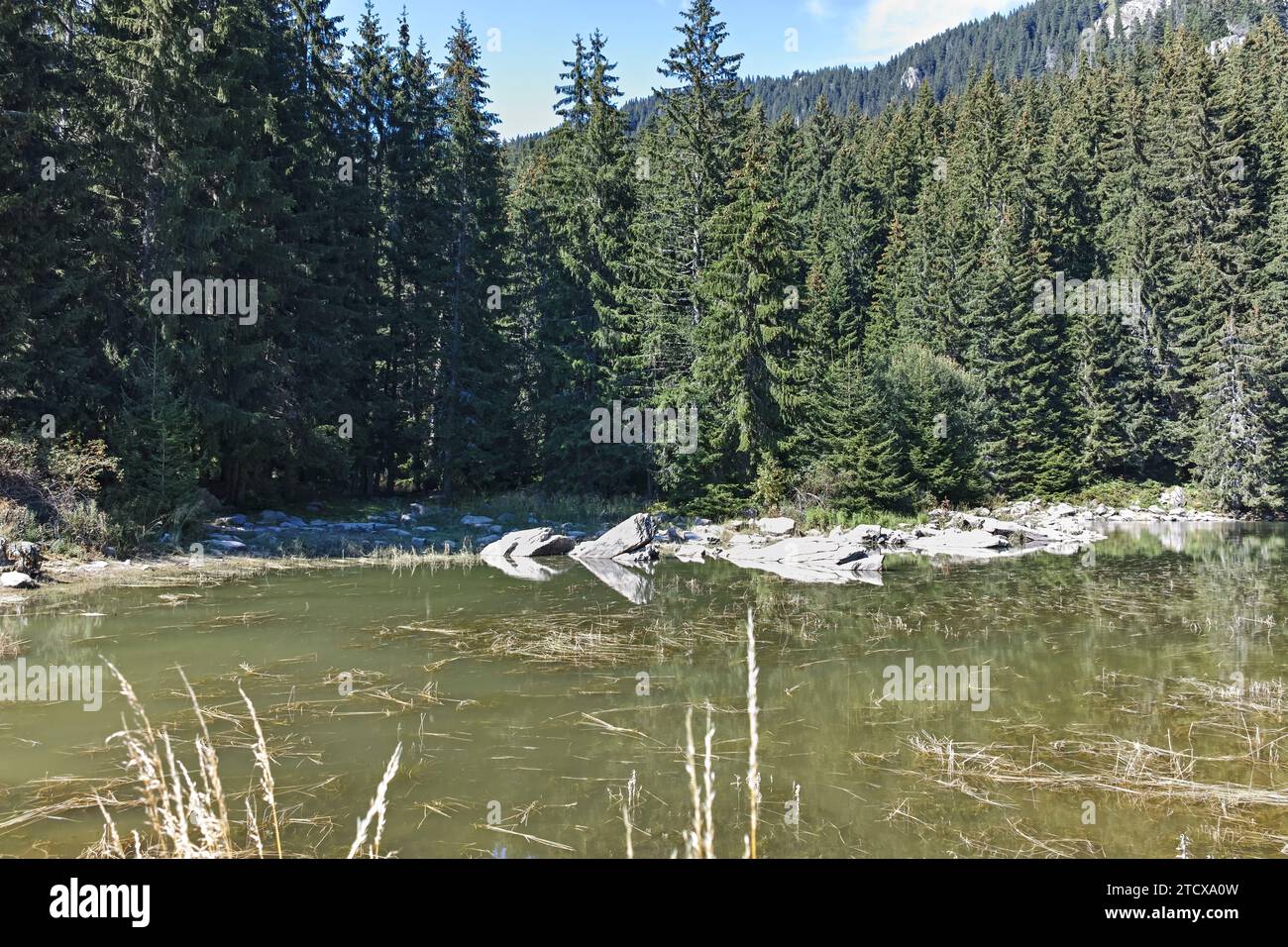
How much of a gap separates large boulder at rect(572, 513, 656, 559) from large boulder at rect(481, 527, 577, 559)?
45 cm

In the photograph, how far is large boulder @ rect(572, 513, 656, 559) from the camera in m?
21.0

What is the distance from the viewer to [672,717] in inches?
285

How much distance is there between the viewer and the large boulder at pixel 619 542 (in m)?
21.0

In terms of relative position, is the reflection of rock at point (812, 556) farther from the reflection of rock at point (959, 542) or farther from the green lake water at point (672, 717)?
the green lake water at point (672, 717)

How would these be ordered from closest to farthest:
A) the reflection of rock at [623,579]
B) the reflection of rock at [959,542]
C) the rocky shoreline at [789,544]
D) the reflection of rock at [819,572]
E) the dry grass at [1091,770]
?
the dry grass at [1091,770] → the reflection of rock at [623,579] → the reflection of rock at [819,572] → the rocky shoreline at [789,544] → the reflection of rock at [959,542]

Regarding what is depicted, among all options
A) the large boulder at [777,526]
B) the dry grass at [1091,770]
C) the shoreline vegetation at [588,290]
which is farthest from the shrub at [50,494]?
the large boulder at [777,526]

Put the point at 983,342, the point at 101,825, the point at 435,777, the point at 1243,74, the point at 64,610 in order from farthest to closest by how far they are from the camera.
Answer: the point at 1243,74
the point at 983,342
the point at 64,610
the point at 435,777
the point at 101,825

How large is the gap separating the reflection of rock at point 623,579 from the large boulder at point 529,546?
1.28 m

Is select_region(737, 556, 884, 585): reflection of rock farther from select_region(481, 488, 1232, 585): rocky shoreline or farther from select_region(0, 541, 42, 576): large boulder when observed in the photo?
select_region(0, 541, 42, 576): large boulder

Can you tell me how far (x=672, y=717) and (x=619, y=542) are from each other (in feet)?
46.3
